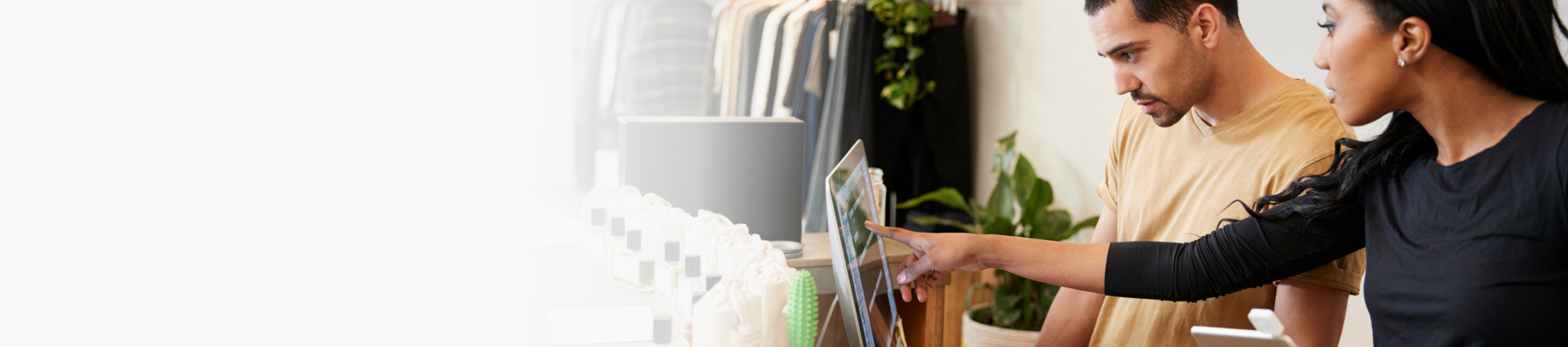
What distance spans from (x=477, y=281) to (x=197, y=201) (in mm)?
504

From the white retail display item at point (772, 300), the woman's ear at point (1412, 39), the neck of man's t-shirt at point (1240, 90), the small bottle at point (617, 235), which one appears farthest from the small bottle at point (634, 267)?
the woman's ear at point (1412, 39)

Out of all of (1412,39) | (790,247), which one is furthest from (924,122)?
(1412,39)

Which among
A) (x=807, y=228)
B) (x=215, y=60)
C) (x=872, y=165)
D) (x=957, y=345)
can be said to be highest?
(x=215, y=60)

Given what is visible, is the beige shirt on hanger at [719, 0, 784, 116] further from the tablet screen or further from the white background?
the tablet screen

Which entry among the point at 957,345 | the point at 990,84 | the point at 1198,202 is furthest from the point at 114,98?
the point at 990,84

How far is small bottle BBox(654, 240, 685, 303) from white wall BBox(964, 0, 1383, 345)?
1.64 m

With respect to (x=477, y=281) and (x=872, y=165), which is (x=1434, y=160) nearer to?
(x=477, y=281)

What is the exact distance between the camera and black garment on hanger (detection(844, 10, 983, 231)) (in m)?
2.90

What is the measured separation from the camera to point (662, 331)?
0.91m

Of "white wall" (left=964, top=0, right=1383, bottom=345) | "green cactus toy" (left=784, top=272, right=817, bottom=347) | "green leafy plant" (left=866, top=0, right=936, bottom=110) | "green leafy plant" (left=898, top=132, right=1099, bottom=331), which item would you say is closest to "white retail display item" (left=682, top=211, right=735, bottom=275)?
"green cactus toy" (left=784, top=272, right=817, bottom=347)

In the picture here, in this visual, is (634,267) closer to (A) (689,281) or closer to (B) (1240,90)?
(A) (689,281)

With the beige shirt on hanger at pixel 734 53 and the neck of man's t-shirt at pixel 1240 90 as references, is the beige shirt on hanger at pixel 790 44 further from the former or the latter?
the neck of man's t-shirt at pixel 1240 90

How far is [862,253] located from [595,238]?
0.76m

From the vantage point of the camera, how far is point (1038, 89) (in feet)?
9.38
